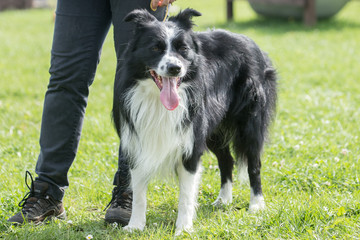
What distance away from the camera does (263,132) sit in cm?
382

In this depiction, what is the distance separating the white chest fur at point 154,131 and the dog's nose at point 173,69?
21 centimetres

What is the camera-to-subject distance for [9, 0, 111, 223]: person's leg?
332cm

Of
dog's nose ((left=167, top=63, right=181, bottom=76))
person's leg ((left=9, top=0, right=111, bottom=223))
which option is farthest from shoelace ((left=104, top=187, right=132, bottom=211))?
dog's nose ((left=167, top=63, right=181, bottom=76))

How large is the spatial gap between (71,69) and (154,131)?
2.46 ft

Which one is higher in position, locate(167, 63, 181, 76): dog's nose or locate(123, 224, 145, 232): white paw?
locate(167, 63, 181, 76): dog's nose

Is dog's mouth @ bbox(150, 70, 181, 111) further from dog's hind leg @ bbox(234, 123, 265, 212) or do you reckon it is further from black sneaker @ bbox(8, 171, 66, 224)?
black sneaker @ bbox(8, 171, 66, 224)

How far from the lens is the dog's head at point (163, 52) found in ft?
9.49

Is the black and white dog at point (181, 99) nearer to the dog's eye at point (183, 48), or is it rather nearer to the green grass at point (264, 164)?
the dog's eye at point (183, 48)

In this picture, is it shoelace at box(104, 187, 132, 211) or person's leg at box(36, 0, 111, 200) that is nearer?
person's leg at box(36, 0, 111, 200)

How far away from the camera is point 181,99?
3.06 m

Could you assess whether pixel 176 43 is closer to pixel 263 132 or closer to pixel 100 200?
pixel 263 132

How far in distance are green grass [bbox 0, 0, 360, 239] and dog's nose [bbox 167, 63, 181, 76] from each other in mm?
1051

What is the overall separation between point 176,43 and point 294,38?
8231mm

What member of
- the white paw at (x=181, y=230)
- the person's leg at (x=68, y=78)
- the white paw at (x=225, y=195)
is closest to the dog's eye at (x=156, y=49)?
the person's leg at (x=68, y=78)
